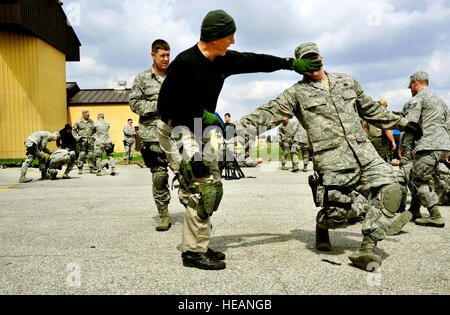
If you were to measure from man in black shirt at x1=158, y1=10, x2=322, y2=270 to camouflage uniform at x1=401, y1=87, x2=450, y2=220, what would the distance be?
10.9ft

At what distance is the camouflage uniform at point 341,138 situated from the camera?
3211 millimetres

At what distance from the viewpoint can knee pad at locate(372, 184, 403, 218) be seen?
3.12 meters

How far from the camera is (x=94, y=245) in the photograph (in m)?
4.00

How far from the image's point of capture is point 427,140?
516cm

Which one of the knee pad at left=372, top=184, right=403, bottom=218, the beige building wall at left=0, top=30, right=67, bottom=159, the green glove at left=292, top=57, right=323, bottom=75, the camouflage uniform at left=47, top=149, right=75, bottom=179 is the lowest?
the knee pad at left=372, top=184, right=403, bottom=218

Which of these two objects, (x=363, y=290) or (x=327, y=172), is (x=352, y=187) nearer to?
(x=327, y=172)

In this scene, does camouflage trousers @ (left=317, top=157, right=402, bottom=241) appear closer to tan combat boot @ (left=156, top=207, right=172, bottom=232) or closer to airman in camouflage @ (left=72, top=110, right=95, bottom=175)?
tan combat boot @ (left=156, top=207, right=172, bottom=232)

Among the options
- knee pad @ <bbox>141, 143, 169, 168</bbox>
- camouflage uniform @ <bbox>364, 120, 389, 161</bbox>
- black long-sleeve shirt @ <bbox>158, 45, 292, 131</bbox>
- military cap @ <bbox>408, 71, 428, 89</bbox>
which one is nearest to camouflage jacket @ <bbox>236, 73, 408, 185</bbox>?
black long-sleeve shirt @ <bbox>158, 45, 292, 131</bbox>

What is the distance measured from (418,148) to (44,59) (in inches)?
979

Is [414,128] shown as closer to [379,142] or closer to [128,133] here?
[379,142]

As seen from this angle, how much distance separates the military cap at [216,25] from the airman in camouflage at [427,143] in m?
3.31

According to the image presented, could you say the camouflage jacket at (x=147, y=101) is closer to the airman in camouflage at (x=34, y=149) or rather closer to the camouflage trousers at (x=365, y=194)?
the camouflage trousers at (x=365, y=194)
